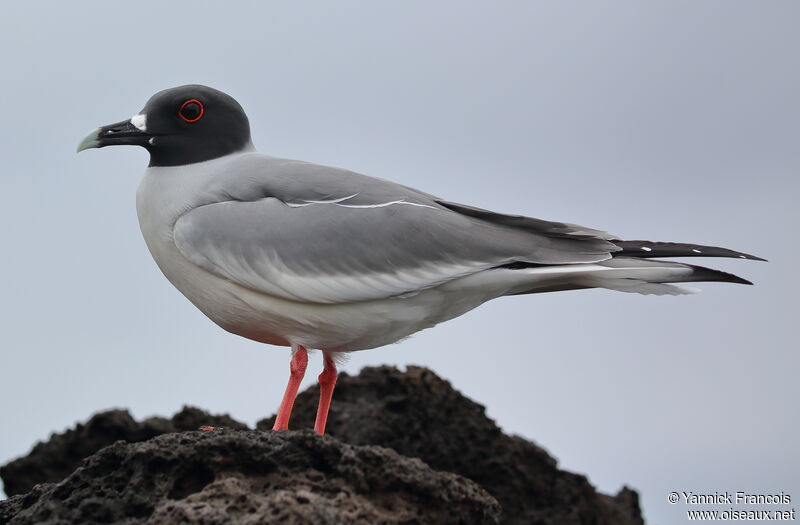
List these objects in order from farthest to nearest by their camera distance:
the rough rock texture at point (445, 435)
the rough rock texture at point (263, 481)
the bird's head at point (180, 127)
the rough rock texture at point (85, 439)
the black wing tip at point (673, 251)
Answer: the rough rock texture at point (85, 439), the rough rock texture at point (445, 435), the bird's head at point (180, 127), the black wing tip at point (673, 251), the rough rock texture at point (263, 481)

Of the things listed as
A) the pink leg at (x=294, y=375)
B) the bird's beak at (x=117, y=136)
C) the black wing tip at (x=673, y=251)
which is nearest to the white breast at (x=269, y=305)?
the pink leg at (x=294, y=375)

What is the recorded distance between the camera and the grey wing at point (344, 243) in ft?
25.0

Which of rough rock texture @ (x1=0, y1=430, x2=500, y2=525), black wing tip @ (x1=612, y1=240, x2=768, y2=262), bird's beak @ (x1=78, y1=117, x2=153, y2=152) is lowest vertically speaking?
rough rock texture @ (x1=0, y1=430, x2=500, y2=525)

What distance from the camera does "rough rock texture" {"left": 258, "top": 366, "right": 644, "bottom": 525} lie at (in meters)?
10.7

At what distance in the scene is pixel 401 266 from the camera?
25.0ft

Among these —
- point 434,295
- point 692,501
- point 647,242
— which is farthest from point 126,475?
point 692,501

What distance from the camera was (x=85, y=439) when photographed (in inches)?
434

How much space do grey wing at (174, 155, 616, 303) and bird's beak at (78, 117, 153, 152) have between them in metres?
1.02

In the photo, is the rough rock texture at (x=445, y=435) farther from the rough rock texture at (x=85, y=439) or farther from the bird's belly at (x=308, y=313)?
the bird's belly at (x=308, y=313)

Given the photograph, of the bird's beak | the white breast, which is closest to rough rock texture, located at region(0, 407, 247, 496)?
the white breast

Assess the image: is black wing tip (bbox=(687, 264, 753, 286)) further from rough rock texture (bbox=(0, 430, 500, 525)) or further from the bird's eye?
the bird's eye

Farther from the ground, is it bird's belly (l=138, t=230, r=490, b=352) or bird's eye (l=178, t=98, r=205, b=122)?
bird's eye (l=178, t=98, r=205, b=122)

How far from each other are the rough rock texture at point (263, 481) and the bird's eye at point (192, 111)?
3.09 m

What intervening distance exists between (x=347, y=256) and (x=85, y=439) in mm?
4886
